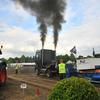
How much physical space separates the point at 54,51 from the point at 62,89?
41.5 ft

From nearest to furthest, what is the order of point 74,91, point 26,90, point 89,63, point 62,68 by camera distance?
point 74,91
point 26,90
point 89,63
point 62,68

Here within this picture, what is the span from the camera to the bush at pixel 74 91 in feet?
7.64

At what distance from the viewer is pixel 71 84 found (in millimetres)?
2529

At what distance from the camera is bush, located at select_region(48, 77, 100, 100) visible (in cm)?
233

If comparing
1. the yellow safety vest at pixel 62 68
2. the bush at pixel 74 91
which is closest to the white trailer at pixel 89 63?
the yellow safety vest at pixel 62 68

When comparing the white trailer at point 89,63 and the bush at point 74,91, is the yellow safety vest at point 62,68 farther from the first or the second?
the bush at point 74,91

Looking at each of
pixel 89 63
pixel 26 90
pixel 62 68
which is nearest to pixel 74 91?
pixel 26 90

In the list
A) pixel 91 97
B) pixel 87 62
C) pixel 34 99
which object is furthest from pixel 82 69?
pixel 91 97

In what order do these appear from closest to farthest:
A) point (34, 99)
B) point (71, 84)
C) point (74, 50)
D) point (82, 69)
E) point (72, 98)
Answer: point (72, 98) → point (71, 84) → point (34, 99) → point (82, 69) → point (74, 50)

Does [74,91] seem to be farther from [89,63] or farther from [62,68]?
[62,68]

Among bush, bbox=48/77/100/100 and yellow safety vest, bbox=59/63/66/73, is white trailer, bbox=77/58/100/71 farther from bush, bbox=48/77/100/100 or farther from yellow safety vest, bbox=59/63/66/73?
bush, bbox=48/77/100/100

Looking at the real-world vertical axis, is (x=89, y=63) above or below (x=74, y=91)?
above

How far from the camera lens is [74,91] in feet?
7.83

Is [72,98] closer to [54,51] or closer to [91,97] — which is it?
[91,97]
